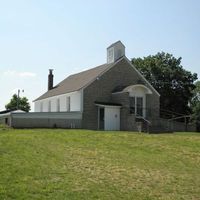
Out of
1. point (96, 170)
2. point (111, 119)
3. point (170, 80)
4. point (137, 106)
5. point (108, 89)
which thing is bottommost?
point (96, 170)

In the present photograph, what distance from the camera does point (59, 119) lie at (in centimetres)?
4184

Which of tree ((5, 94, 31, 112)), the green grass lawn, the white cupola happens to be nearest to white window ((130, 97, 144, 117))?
the white cupola

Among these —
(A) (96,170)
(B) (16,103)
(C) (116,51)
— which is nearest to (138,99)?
(C) (116,51)

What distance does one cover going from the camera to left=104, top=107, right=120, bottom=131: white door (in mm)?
42594

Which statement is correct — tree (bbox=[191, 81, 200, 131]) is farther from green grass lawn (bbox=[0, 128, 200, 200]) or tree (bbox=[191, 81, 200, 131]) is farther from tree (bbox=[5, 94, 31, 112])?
tree (bbox=[5, 94, 31, 112])

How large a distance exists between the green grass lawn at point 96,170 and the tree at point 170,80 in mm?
40638

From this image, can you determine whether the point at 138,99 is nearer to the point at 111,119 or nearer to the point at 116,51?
the point at 111,119

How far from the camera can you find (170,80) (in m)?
66.3

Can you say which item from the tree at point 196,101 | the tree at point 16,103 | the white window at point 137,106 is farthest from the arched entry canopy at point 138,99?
the tree at point 16,103

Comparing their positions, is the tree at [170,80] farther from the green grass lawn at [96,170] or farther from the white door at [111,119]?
the green grass lawn at [96,170]

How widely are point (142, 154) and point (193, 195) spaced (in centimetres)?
736

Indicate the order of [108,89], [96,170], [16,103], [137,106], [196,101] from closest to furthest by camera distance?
[96,170] → [137,106] → [108,89] → [196,101] → [16,103]

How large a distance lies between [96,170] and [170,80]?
5167cm

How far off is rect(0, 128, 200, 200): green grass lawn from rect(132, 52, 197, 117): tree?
4064cm
